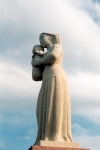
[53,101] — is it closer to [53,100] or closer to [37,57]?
[53,100]

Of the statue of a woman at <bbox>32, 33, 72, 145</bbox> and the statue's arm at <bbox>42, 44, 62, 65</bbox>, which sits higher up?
the statue's arm at <bbox>42, 44, 62, 65</bbox>

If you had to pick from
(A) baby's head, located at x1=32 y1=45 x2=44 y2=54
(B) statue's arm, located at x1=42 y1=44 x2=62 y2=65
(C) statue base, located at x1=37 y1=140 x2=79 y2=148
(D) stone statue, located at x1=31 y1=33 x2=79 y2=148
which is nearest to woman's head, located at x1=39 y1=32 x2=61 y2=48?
(A) baby's head, located at x1=32 y1=45 x2=44 y2=54

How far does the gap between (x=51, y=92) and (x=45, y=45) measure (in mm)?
1916

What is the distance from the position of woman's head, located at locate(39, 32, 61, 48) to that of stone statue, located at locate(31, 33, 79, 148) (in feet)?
1.00

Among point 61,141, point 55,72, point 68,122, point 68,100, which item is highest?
point 55,72

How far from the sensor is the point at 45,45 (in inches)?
442

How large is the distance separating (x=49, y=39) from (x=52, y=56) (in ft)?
3.45

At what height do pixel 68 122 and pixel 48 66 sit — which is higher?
pixel 48 66

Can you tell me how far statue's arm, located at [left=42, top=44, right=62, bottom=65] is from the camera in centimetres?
1041

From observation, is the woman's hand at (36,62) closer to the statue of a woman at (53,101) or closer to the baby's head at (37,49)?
the statue of a woman at (53,101)

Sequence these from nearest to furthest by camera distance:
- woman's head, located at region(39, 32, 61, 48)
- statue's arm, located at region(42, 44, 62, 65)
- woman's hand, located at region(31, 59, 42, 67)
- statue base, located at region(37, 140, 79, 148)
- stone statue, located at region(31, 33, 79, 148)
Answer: statue base, located at region(37, 140, 79, 148)
stone statue, located at region(31, 33, 79, 148)
statue's arm, located at region(42, 44, 62, 65)
woman's hand, located at region(31, 59, 42, 67)
woman's head, located at region(39, 32, 61, 48)

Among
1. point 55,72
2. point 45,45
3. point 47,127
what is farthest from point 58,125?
point 45,45

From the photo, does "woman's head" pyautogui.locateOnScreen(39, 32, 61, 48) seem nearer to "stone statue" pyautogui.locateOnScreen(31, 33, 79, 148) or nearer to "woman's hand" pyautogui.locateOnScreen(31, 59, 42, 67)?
"stone statue" pyautogui.locateOnScreen(31, 33, 79, 148)

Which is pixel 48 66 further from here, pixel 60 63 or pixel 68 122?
pixel 68 122
